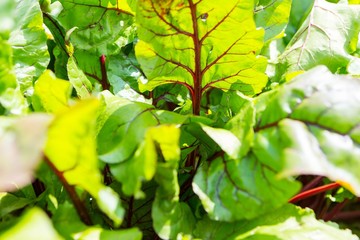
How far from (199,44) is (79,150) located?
0.39 metres

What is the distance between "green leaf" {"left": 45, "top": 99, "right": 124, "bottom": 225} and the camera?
576 mm

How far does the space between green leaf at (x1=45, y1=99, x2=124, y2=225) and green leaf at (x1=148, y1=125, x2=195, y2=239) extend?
9 cm

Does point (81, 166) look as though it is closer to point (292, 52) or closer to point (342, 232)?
point (342, 232)

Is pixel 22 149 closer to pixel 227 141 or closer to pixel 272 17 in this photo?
pixel 227 141

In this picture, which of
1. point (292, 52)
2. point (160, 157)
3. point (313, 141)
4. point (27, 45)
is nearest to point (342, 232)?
point (313, 141)

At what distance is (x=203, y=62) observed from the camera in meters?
0.99

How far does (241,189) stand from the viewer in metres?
0.81

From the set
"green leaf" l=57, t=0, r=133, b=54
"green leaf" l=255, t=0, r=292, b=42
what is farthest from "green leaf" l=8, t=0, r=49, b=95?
"green leaf" l=255, t=0, r=292, b=42

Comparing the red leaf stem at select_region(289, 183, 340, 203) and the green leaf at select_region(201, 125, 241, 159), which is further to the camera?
the red leaf stem at select_region(289, 183, 340, 203)

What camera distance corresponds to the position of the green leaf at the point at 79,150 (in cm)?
58

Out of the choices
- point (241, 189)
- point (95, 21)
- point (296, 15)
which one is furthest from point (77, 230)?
point (296, 15)

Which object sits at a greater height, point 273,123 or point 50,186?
point 273,123

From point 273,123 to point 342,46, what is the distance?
446 millimetres

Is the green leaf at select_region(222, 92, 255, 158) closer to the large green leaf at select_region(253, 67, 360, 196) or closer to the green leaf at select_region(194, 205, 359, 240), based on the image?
the large green leaf at select_region(253, 67, 360, 196)
